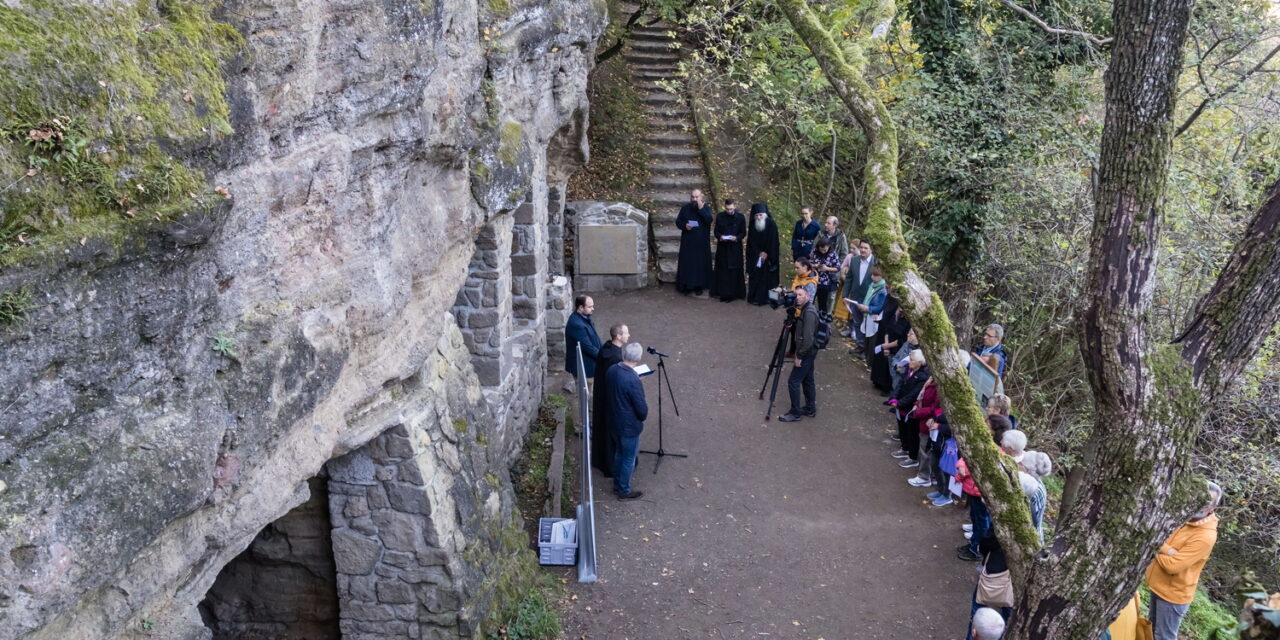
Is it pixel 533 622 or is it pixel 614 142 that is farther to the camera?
pixel 614 142

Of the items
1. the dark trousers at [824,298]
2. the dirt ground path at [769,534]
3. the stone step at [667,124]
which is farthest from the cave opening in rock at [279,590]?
the stone step at [667,124]

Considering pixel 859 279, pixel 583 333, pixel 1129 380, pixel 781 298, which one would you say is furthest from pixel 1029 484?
pixel 781 298

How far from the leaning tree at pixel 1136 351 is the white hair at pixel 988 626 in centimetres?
100

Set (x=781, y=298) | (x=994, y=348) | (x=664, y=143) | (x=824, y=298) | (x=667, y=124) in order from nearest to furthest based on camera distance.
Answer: (x=994, y=348) < (x=781, y=298) < (x=824, y=298) < (x=664, y=143) < (x=667, y=124)

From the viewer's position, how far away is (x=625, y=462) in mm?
9180

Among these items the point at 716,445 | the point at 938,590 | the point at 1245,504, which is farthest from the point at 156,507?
the point at 1245,504

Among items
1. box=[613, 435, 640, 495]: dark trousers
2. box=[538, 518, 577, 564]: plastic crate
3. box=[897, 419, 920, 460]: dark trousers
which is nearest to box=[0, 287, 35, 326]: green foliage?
box=[538, 518, 577, 564]: plastic crate

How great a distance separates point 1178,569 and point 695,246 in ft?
30.2

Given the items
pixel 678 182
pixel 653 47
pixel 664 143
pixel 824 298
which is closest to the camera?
pixel 824 298

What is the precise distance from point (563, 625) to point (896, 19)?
10.1 m

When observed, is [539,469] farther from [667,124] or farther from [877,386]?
[667,124]

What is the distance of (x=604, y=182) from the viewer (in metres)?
17.1

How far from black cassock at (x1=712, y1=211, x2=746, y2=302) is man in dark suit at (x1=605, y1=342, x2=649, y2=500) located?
19.0 ft

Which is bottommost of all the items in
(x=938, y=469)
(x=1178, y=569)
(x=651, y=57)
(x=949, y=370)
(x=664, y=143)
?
(x=938, y=469)
